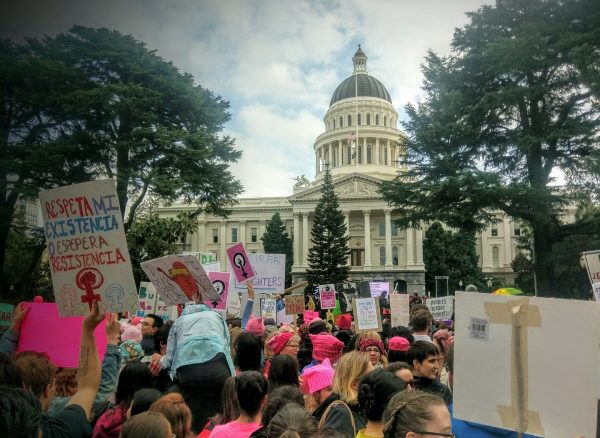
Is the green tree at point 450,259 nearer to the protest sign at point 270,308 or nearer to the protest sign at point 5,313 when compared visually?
the protest sign at point 270,308

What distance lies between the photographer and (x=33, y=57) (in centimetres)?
1644

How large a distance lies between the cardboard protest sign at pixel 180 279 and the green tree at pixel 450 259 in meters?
61.1

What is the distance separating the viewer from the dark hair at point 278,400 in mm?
3309

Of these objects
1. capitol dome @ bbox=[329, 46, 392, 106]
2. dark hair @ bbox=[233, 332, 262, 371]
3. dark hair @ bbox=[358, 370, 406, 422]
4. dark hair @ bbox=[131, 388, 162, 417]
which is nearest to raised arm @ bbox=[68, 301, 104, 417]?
dark hair @ bbox=[131, 388, 162, 417]

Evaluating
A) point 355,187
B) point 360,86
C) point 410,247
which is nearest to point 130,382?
point 410,247

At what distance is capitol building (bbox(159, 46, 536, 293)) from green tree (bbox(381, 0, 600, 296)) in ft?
129

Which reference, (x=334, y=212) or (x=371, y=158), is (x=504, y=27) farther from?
(x=371, y=158)

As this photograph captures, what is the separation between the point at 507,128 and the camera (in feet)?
68.6

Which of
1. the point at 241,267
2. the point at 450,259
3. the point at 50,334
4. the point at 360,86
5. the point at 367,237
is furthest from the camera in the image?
the point at 360,86

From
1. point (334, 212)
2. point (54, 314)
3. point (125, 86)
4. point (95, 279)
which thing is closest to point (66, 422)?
point (95, 279)

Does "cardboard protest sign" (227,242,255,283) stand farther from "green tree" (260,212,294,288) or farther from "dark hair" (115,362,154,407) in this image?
"green tree" (260,212,294,288)

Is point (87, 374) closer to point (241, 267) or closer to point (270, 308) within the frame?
point (241, 267)

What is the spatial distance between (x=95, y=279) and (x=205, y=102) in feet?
62.9

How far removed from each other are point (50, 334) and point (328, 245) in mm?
53792
